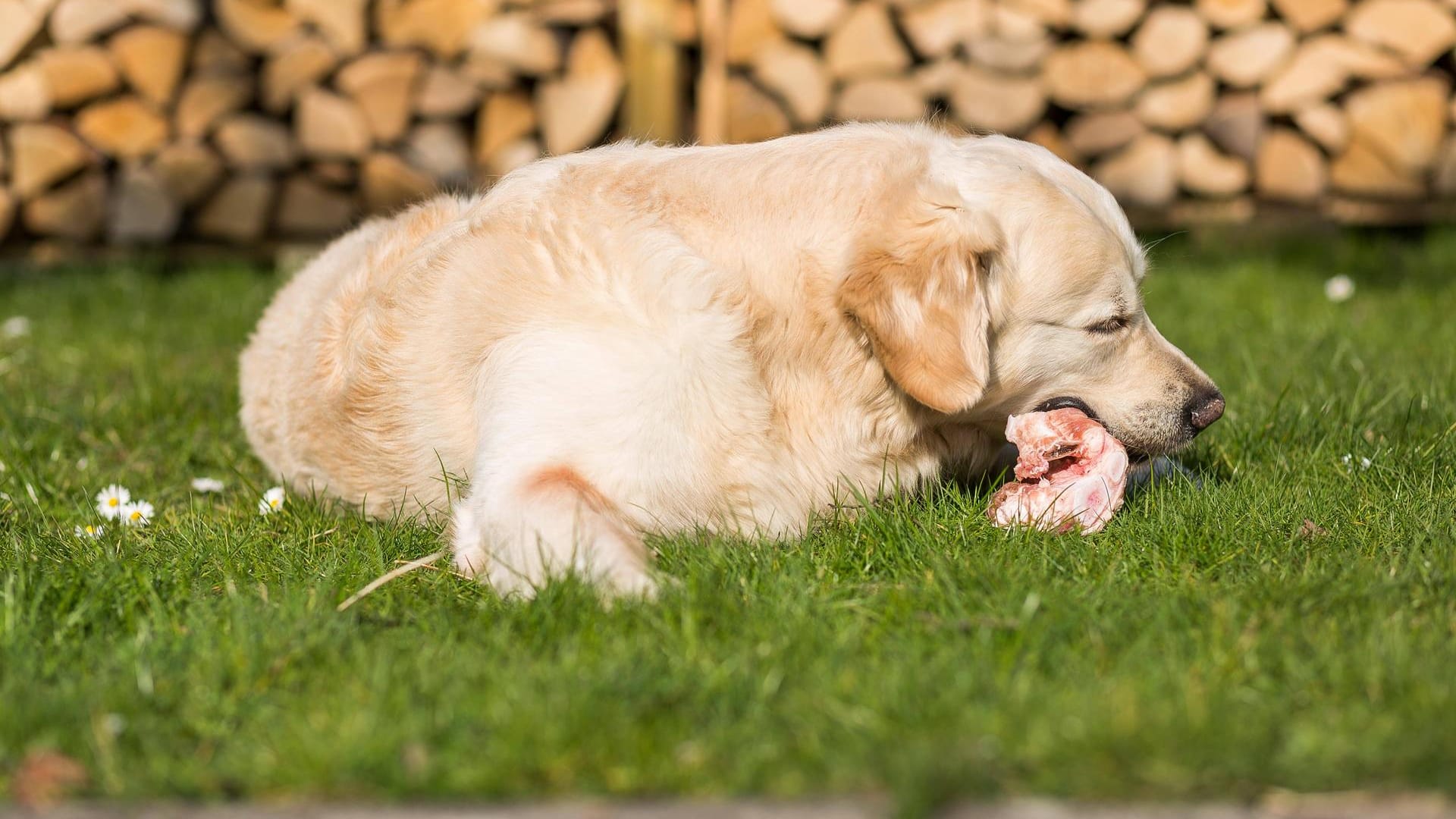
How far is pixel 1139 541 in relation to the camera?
2.91m

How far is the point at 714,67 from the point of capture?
752 cm

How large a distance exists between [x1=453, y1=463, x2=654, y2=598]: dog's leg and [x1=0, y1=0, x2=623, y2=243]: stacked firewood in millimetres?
4793

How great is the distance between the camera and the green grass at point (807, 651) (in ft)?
6.23

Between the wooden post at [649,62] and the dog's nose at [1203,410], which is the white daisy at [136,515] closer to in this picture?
the dog's nose at [1203,410]

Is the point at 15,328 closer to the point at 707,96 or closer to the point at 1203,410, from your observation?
the point at 707,96

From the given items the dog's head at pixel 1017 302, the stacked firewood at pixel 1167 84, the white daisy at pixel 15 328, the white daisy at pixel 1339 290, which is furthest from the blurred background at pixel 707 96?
the dog's head at pixel 1017 302

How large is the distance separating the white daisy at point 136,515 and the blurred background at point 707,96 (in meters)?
4.12

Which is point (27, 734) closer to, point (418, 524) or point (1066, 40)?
point (418, 524)

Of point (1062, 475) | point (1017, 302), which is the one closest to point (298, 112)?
point (1017, 302)

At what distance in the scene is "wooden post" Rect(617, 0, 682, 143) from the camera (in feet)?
24.0

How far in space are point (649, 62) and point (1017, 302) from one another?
15.3 feet

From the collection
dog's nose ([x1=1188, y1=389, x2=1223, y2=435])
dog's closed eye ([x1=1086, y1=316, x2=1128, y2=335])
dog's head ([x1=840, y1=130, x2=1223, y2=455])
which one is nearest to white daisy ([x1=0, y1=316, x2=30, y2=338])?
dog's head ([x1=840, y1=130, x2=1223, y2=455])

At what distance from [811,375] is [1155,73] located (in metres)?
5.23

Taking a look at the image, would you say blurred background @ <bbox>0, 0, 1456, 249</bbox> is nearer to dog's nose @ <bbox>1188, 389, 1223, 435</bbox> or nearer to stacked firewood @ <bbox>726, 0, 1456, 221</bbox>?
stacked firewood @ <bbox>726, 0, 1456, 221</bbox>
